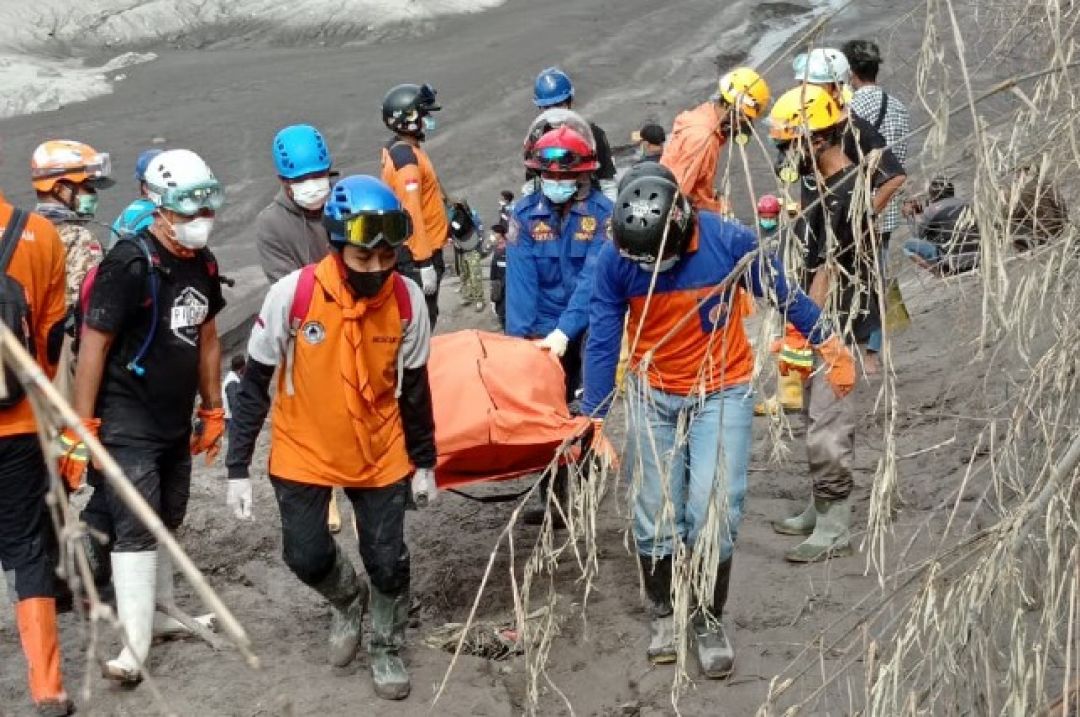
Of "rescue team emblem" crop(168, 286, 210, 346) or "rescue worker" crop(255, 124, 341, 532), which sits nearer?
"rescue team emblem" crop(168, 286, 210, 346)

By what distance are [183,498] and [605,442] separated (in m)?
2.36

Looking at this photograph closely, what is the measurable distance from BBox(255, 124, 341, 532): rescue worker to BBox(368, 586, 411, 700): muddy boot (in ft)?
5.54

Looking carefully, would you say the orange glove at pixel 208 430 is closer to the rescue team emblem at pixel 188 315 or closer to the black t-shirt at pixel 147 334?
the black t-shirt at pixel 147 334

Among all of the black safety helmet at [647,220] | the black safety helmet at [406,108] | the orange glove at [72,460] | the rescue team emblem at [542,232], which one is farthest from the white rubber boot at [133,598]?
the black safety helmet at [406,108]

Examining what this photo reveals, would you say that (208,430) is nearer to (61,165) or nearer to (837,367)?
(61,165)

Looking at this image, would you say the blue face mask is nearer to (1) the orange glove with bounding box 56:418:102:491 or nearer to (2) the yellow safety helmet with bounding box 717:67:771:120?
(2) the yellow safety helmet with bounding box 717:67:771:120

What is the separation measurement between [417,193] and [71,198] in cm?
243

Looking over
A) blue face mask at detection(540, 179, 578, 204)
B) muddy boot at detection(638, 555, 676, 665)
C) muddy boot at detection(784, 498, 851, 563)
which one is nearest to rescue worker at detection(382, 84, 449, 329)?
blue face mask at detection(540, 179, 578, 204)

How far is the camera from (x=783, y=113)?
5.73 meters

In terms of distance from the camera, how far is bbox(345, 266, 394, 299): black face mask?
502 cm

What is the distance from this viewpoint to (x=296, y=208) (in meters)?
6.45

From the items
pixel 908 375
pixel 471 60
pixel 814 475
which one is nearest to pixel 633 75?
pixel 471 60

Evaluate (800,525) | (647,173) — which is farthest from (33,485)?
(800,525)

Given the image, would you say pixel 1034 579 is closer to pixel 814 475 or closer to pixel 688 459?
pixel 688 459
